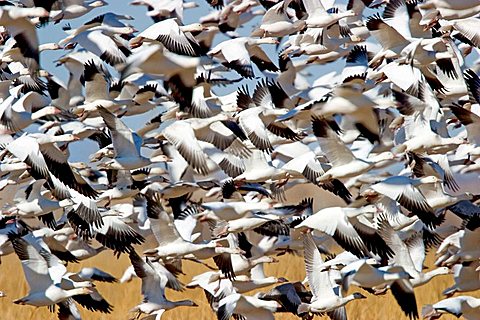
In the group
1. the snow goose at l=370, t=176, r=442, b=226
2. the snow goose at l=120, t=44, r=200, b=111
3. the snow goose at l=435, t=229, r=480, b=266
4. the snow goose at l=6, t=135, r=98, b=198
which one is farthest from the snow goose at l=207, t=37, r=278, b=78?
the snow goose at l=435, t=229, r=480, b=266

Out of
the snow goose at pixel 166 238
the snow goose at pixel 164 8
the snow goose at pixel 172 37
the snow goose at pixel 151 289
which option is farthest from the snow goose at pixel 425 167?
the snow goose at pixel 164 8

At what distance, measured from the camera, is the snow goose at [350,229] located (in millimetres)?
8312

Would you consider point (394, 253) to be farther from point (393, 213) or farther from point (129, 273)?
point (129, 273)

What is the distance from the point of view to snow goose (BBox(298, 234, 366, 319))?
28.2 ft

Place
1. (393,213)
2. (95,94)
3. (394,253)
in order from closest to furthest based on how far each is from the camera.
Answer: (394,253)
(393,213)
(95,94)

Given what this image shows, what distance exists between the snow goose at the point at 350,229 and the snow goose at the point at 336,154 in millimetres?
274

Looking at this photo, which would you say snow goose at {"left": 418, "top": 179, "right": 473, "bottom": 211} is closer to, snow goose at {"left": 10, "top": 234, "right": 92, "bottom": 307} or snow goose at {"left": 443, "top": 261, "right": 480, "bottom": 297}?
snow goose at {"left": 443, "top": 261, "right": 480, "bottom": 297}

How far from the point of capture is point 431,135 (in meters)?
8.66

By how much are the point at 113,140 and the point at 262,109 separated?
113cm

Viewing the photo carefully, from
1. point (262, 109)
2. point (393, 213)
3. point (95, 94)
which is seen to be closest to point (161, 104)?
point (95, 94)

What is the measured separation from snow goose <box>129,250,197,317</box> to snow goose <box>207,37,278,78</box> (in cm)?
167

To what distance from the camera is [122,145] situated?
30.6 feet

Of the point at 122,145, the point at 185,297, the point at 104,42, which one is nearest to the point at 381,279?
the point at 122,145

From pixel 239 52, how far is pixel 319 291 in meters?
2.20
